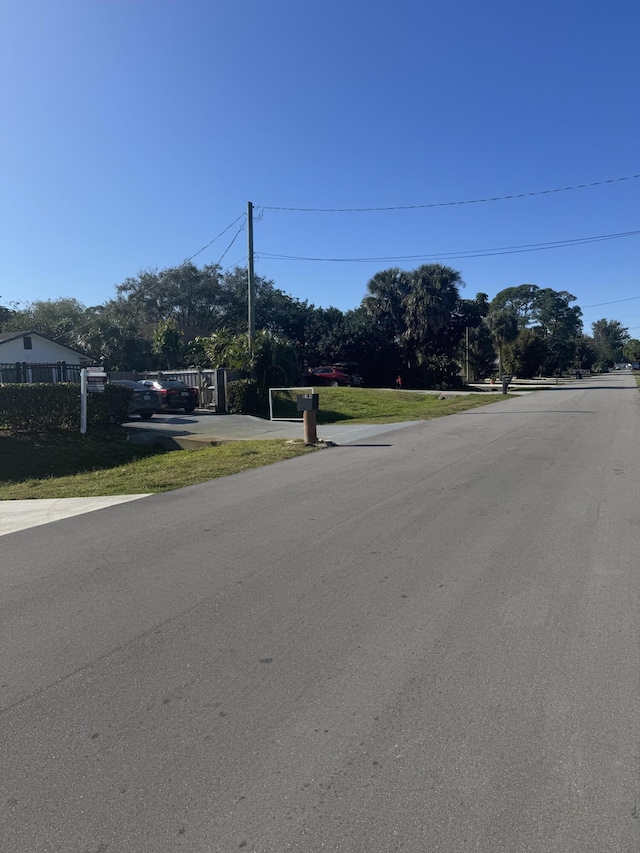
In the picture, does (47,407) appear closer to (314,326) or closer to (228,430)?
(228,430)

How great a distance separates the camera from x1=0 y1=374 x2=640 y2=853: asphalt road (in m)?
2.49

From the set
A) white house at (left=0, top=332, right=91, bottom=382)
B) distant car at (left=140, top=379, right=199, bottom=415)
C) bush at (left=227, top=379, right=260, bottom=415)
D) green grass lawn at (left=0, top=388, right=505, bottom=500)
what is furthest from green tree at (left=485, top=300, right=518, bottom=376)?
green grass lawn at (left=0, top=388, right=505, bottom=500)

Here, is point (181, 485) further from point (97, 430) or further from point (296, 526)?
point (97, 430)

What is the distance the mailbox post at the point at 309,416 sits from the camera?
49.4 ft

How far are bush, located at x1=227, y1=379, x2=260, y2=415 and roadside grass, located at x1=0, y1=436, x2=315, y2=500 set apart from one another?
8174 mm

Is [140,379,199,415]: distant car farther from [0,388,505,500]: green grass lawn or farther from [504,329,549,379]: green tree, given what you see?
[504,329,549,379]: green tree

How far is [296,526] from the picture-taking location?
7.11m

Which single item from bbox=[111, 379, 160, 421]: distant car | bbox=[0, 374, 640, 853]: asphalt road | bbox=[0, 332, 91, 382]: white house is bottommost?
bbox=[0, 374, 640, 853]: asphalt road

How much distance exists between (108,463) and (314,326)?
4276 cm

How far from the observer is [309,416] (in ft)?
50.0

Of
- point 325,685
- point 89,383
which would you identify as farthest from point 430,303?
point 325,685

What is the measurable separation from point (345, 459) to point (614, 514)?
20.2 feet

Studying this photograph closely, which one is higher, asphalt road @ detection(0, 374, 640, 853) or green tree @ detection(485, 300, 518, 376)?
green tree @ detection(485, 300, 518, 376)

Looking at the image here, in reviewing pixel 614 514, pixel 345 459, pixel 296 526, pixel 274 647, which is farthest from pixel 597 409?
pixel 274 647
